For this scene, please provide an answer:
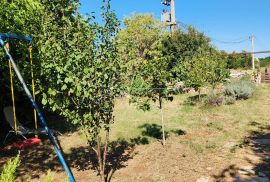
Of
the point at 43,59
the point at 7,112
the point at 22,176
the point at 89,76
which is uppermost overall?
the point at 43,59

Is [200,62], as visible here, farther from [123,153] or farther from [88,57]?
[88,57]

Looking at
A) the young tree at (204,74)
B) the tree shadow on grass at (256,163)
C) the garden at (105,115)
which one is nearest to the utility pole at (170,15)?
the young tree at (204,74)

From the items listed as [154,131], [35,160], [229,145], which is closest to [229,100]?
[154,131]

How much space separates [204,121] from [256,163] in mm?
4654

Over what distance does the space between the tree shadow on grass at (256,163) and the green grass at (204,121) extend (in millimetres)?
386

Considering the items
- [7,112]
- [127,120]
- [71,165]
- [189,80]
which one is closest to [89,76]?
[71,165]

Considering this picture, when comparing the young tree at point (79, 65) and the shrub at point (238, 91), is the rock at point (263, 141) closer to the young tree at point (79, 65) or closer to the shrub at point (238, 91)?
the young tree at point (79, 65)

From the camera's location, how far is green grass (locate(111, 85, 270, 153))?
29.6ft

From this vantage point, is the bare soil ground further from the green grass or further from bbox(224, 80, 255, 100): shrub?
bbox(224, 80, 255, 100): shrub

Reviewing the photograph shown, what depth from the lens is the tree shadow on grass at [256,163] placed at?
6121mm

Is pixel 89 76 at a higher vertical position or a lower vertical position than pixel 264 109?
higher

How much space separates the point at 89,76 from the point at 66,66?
17.8 inches

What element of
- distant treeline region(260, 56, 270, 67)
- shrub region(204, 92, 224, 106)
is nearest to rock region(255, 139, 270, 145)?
shrub region(204, 92, 224, 106)

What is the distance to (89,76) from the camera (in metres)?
5.44
